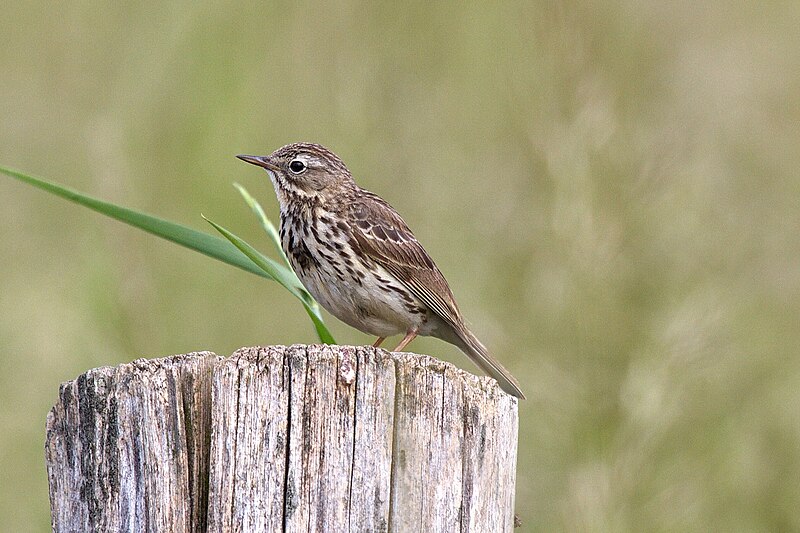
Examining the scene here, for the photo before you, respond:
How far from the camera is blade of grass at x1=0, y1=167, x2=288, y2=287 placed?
4.29 m

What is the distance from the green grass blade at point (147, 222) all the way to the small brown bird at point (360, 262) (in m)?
1.23

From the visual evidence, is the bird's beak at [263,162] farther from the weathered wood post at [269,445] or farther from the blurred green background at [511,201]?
the weathered wood post at [269,445]

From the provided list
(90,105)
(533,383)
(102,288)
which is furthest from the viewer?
(90,105)

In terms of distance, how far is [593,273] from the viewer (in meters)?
6.42

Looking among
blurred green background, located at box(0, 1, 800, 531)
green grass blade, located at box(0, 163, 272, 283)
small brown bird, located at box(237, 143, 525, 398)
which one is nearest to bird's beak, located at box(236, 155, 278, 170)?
small brown bird, located at box(237, 143, 525, 398)

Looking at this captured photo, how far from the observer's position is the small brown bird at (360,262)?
5.77 metres

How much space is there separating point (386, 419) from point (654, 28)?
565 centimetres

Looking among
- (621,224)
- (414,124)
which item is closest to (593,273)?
(621,224)

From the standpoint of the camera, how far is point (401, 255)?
235 inches

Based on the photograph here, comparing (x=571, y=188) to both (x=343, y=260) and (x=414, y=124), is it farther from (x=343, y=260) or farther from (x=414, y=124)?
(x=414, y=124)

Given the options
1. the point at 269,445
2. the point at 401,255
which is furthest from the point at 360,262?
the point at 269,445

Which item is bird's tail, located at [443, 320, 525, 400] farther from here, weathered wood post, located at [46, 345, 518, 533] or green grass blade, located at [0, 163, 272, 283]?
weathered wood post, located at [46, 345, 518, 533]

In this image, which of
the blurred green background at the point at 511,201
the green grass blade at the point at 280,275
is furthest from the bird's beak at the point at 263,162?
the blurred green background at the point at 511,201

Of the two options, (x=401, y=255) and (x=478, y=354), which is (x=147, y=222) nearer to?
(x=401, y=255)
